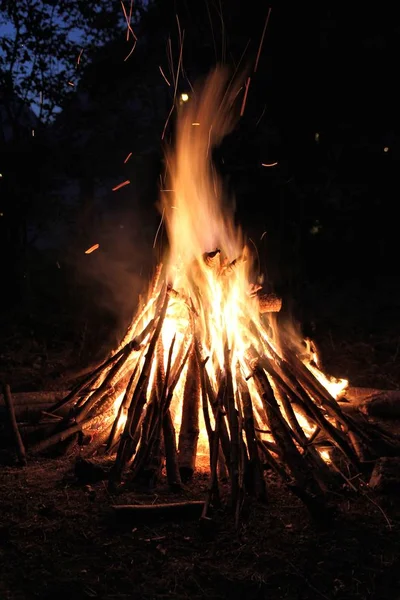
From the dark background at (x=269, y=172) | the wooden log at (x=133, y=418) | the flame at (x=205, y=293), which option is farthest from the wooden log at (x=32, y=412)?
the dark background at (x=269, y=172)

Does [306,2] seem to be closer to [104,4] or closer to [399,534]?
[104,4]

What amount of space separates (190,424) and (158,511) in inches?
45.6

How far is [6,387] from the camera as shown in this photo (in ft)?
16.8

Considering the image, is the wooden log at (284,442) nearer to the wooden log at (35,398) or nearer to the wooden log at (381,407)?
the wooden log at (381,407)

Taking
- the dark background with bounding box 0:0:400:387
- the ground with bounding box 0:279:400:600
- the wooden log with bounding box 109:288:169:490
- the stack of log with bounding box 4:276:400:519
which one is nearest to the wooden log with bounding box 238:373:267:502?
the stack of log with bounding box 4:276:400:519

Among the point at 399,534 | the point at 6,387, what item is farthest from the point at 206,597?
the point at 6,387

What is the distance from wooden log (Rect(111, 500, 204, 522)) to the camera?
3.59 metres

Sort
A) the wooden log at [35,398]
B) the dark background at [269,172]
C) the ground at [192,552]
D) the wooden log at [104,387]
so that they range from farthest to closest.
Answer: the dark background at [269,172] → the wooden log at [35,398] → the wooden log at [104,387] → the ground at [192,552]

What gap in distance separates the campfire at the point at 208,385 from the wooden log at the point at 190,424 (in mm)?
10

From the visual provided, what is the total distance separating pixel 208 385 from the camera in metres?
4.71

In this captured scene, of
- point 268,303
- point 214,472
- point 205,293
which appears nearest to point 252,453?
point 214,472

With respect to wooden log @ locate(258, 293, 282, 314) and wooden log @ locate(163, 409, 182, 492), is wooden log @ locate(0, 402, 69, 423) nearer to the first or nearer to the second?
wooden log @ locate(163, 409, 182, 492)

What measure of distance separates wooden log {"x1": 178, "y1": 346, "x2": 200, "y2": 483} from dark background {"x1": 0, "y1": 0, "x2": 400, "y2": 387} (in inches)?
52.2

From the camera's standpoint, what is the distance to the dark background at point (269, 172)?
9.01m
